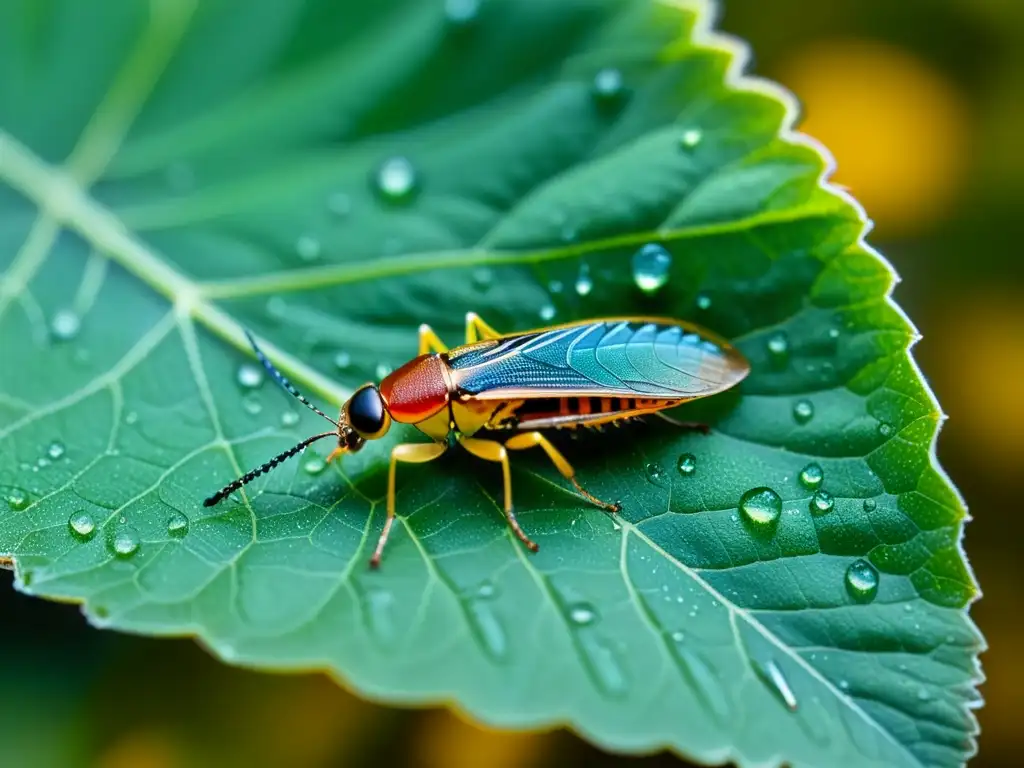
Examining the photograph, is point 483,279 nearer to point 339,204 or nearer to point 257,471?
point 339,204

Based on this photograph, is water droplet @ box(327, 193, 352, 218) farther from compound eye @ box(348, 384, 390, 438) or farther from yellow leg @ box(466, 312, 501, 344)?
compound eye @ box(348, 384, 390, 438)

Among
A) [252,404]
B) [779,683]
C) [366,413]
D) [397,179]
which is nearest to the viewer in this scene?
[779,683]

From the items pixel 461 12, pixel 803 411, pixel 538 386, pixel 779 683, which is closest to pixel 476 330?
pixel 538 386

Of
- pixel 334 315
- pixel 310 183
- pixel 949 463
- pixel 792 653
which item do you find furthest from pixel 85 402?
pixel 949 463

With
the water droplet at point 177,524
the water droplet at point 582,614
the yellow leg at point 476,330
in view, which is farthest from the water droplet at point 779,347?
the water droplet at point 177,524

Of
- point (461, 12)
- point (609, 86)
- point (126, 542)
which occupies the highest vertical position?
point (461, 12)

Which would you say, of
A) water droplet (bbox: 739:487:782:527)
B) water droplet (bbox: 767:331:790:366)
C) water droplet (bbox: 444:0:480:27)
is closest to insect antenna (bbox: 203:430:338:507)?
water droplet (bbox: 739:487:782:527)
